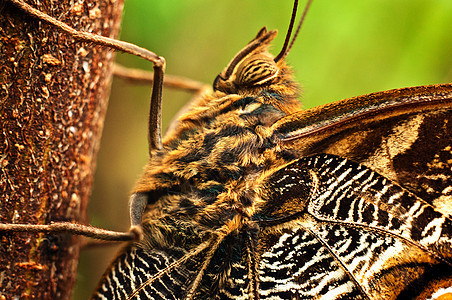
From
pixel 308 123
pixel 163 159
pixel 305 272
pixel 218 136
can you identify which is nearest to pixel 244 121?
pixel 218 136

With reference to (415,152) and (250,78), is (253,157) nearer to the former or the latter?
(250,78)

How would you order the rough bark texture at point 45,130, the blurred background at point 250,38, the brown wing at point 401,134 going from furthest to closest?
1. the blurred background at point 250,38
2. the brown wing at point 401,134
3. the rough bark texture at point 45,130

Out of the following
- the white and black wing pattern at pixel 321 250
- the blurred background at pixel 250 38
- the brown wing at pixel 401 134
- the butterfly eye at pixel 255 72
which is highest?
the blurred background at pixel 250 38

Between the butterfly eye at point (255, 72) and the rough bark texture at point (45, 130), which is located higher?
the butterfly eye at point (255, 72)

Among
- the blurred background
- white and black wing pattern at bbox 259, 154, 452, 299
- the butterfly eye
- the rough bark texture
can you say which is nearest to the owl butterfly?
white and black wing pattern at bbox 259, 154, 452, 299

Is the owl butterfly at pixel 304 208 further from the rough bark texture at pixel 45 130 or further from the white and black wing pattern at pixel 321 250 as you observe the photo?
the rough bark texture at pixel 45 130

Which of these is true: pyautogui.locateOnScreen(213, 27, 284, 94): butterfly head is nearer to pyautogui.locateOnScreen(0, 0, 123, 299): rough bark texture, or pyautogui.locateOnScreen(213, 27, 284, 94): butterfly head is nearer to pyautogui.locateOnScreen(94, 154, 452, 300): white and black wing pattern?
pyautogui.locateOnScreen(94, 154, 452, 300): white and black wing pattern

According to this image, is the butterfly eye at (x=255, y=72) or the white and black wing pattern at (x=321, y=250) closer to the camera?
the white and black wing pattern at (x=321, y=250)

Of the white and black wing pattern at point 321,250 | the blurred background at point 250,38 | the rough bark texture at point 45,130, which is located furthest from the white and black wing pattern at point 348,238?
the blurred background at point 250,38
